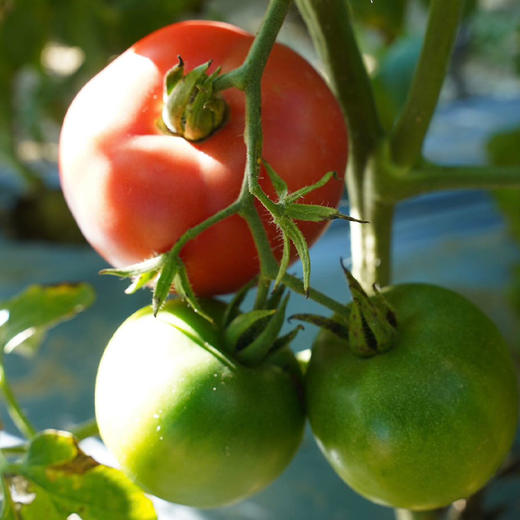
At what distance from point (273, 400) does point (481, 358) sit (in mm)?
113

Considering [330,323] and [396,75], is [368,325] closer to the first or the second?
[330,323]

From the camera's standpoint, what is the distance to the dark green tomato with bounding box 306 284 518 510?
0.36 meters

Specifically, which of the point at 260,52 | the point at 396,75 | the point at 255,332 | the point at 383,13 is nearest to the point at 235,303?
the point at 255,332

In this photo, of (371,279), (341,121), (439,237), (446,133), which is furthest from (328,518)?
(446,133)

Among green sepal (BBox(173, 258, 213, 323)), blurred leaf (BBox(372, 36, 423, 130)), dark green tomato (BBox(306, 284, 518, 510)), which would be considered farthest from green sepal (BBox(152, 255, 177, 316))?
blurred leaf (BBox(372, 36, 423, 130))

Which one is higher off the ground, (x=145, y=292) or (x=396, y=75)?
(x=396, y=75)

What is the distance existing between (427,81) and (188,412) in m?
0.25

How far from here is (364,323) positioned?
372mm

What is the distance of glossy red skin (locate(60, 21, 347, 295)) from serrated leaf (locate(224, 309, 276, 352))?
0.02m

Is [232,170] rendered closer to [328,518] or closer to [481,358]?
[481,358]

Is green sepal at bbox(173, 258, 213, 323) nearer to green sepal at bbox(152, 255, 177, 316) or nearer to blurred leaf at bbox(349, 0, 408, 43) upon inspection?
green sepal at bbox(152, 255, 177, 316)

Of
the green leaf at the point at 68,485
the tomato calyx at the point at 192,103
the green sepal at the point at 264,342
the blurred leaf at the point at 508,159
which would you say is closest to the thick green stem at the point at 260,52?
the tomato calyx at the point at 192,103

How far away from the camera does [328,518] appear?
A: 78 cm

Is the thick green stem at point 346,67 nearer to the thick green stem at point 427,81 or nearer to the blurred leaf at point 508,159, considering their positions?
the thick green stem at point 427,81
